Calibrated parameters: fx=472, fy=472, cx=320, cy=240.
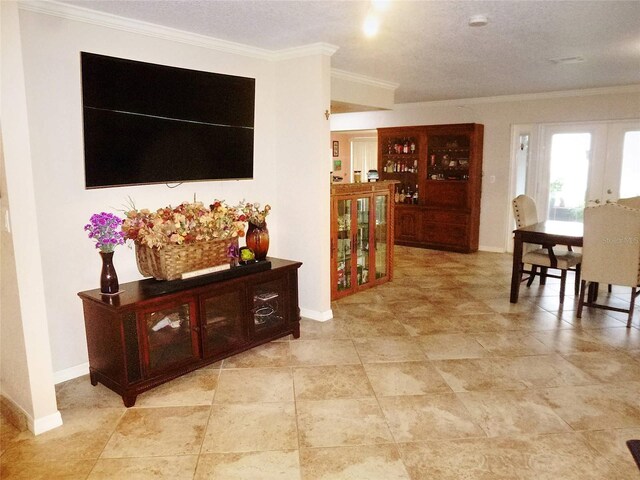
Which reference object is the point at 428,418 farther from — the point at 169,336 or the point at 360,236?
the point at 360,236

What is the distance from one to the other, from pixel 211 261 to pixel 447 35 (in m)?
2.49

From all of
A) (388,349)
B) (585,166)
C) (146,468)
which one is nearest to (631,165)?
(585,166)

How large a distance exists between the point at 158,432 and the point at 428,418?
5.11ft

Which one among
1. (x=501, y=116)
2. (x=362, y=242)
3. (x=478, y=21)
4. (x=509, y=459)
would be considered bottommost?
(x=509, y=459)

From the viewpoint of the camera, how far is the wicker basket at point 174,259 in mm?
Answer: 3100

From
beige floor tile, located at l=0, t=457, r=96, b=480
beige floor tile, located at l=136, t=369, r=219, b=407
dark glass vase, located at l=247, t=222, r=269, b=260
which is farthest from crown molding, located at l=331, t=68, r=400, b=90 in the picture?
beige floor tile, located at l=0, t=457, r=96, b=480

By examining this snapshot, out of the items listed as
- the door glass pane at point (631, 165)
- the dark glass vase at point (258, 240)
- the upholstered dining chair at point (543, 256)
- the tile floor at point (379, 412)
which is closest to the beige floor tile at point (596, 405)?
the tile floor at point (379, 412)

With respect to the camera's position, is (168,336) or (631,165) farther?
(631,165)

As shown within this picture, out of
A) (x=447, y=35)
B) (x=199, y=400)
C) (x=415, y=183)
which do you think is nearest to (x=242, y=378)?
(x=199, y=400)

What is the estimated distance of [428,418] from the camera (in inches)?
110

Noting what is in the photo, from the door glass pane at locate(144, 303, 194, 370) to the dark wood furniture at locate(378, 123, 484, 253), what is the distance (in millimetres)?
5377

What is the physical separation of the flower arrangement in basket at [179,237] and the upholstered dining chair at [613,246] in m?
3.19

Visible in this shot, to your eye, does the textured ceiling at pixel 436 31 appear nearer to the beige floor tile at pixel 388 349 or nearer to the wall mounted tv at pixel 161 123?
the wall mounted tv at pixel 161 123

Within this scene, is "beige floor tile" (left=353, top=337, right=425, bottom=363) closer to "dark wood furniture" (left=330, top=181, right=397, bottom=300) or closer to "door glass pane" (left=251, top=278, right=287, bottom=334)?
"door glass pane" (left=251, top=278, right=287, bottom=334)
